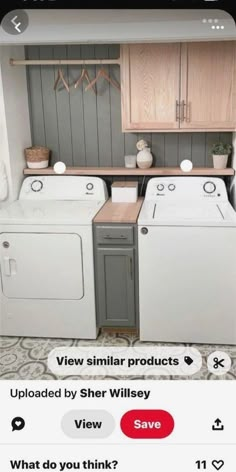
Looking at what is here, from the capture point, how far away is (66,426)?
1.90 ft

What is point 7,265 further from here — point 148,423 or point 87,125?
point 148,423

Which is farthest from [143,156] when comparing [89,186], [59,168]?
[59,168]

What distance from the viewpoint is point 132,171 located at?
2115 millimetres

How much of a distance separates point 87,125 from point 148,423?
185cm

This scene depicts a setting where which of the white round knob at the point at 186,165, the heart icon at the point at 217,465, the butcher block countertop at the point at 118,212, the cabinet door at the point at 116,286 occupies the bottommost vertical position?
the cabinet door at the point at 116,286

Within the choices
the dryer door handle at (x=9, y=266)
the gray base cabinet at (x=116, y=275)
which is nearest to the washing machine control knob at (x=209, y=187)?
the gray base cabinet at (x=116, y=275)

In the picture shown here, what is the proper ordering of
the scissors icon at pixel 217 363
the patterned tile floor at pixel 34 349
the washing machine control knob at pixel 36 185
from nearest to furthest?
the scissors icon at pixel 217 363 < the patterned tile floor at pixel 34 349 < the washing machine control knob at pixel 36 185

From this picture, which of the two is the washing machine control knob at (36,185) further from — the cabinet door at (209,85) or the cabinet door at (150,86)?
the cabinet door at (209,85)

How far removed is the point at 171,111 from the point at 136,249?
678mm

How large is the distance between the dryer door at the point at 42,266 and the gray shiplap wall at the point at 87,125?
23.8 inches

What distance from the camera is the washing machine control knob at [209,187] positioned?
2061 mm

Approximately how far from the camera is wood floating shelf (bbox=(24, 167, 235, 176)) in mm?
2072

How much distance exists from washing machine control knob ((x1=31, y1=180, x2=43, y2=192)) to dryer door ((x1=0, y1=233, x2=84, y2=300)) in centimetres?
39
